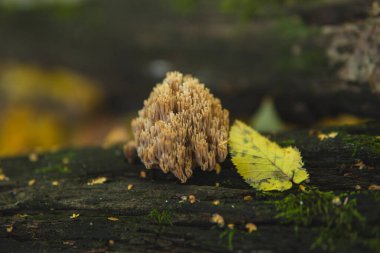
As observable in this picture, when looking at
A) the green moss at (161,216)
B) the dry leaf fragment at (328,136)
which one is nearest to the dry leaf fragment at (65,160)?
the green moss at (161,216)

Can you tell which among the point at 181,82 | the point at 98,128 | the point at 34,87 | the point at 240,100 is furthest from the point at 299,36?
the point at 34,87

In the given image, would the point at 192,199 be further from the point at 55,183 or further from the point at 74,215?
the point at 55,183

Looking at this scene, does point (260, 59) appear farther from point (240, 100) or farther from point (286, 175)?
point (286, 175)

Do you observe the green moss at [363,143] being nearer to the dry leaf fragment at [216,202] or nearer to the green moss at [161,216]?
the dry leaf fragment at [216,202]

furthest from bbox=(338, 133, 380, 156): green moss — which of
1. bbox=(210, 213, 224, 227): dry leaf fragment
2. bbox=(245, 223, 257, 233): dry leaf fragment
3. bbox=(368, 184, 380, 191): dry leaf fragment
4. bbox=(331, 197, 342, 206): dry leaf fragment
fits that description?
bbox=(210, 213, 224, 227): dry leaf fragment

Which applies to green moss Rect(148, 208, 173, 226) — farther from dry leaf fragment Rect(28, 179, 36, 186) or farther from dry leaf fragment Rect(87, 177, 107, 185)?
dry leaf fragment Rect(28, 179, 36, 186)

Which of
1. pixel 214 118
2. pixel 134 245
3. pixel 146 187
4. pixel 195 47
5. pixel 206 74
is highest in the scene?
pixel 195 47
